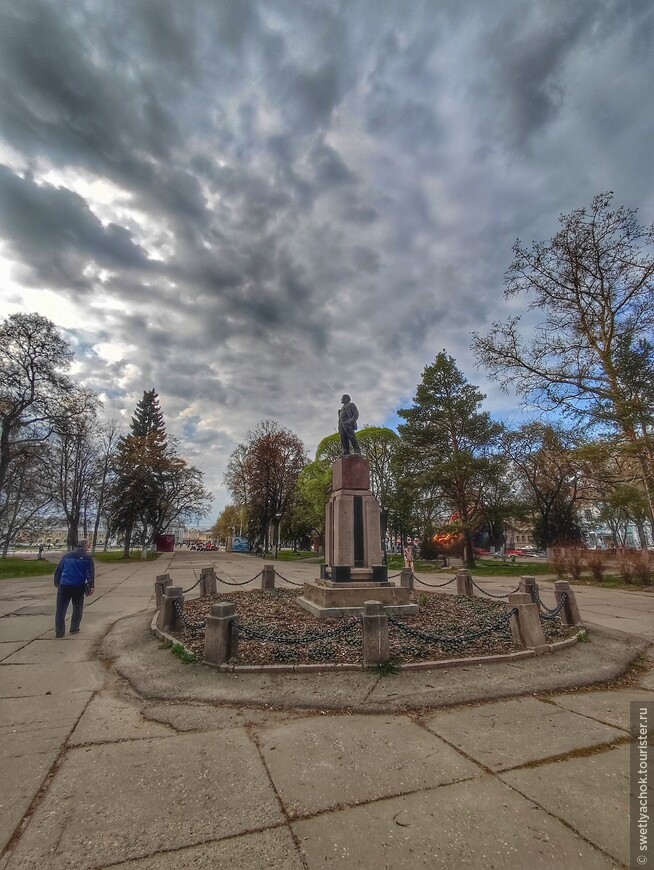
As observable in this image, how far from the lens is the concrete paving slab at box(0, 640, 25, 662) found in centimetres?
634

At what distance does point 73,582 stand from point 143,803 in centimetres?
641

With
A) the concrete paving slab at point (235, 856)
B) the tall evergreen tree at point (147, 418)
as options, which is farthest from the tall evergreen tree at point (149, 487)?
the concrete paving slab at point (235, 856)

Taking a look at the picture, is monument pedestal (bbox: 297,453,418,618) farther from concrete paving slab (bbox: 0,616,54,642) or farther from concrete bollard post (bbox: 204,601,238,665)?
concrete paving slab (bbox: 0,616,54,642)

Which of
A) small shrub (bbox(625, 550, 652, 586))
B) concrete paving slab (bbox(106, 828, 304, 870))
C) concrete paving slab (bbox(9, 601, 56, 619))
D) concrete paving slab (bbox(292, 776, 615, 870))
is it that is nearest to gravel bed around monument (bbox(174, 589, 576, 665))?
concrete paving slab (bbox(292, 776, 615, 870))

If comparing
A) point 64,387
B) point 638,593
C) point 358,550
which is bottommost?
point 638,593

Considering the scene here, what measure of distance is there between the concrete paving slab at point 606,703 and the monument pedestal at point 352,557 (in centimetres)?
429

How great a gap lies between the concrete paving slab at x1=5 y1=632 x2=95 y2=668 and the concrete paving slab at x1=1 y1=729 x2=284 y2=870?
3.60 m

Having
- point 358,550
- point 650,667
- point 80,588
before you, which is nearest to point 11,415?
point 80,588

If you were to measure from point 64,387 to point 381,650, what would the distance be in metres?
22.9

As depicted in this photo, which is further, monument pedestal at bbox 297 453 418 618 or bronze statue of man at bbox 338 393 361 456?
bronze statue of man at bbox 338 393 361 456

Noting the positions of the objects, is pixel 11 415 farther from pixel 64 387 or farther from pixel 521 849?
pixel 521 849

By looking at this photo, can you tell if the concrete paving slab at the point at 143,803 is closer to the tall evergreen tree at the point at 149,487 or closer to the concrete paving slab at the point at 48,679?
the concrete paving slab at the point at 48,679

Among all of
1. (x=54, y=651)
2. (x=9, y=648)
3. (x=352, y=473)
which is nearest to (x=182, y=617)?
(x=54, y=651)

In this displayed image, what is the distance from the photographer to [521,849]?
226 centimetres
